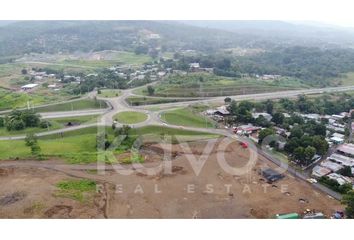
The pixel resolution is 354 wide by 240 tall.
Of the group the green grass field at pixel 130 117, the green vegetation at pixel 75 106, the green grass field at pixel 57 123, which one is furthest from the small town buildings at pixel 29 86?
the green grass field at pixel 130 117

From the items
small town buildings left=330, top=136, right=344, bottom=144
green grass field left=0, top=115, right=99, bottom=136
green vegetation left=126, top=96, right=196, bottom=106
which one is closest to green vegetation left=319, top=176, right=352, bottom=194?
small town buildings left=330, top=136, right=344, bottom=144

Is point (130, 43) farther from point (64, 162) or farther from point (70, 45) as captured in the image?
point (64, 162)


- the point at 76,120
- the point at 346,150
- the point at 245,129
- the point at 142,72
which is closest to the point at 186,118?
the point at 245,129

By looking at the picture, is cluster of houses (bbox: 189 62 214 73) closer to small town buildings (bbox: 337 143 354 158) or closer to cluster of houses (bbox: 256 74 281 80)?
cluster of houses (bbox: 256 74 281 80)

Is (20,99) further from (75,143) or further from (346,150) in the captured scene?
(346,150)

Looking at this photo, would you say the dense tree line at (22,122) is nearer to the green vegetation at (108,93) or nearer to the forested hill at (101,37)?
the green vegetation at (108,93)

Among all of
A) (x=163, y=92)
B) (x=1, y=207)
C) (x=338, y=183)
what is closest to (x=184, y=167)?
(x=338, y=183)
